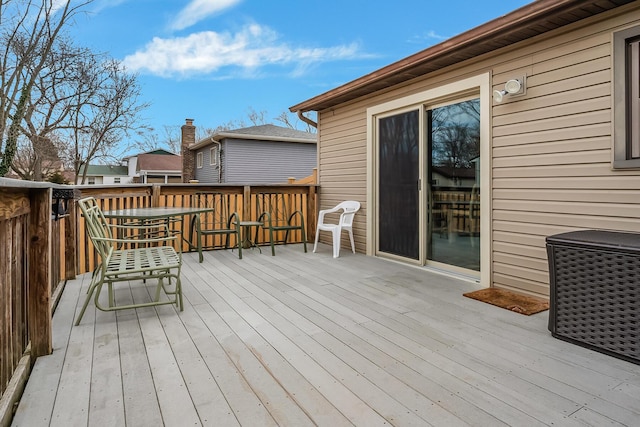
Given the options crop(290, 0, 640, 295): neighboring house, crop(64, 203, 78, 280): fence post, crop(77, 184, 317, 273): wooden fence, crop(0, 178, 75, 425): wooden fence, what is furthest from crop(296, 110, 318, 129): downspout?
crop(0, 178, 75, 425): wooden fence

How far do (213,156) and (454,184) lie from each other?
1136 centimetres

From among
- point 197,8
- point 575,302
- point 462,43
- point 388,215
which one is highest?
point 197,8

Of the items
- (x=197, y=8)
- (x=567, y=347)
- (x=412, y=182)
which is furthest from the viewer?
(x=197, y=8)

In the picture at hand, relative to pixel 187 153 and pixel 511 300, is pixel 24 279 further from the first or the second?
pixel 187 153

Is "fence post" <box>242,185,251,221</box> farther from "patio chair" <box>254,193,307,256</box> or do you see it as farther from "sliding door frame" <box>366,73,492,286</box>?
"sliding door frame" <box>366,73,492,286</box>

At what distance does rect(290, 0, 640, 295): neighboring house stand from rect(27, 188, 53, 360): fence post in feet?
10.8

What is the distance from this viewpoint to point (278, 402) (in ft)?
5.25

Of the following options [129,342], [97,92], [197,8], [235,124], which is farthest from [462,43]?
[235,124]

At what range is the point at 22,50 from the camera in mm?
8633

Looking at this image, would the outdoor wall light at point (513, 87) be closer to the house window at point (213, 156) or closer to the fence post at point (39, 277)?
the fence post at point (39, 277)

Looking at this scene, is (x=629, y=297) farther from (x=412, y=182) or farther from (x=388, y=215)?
(x=388, y=215)

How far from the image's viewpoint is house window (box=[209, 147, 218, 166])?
13.3m

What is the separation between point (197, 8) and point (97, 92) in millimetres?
4422

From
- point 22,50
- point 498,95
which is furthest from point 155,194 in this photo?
point 22,50
